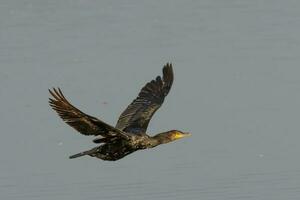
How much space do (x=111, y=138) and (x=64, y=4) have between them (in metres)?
12.7

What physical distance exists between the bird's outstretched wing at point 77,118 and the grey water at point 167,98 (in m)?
2.34

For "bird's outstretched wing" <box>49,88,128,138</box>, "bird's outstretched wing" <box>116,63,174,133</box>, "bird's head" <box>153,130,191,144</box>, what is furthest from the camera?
"bird's outstretched wing" <box>116,63,174,133</box>

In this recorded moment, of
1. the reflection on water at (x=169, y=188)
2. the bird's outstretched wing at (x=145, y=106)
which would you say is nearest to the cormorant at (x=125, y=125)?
the bird's outstretched wing at (x=145, y=106)

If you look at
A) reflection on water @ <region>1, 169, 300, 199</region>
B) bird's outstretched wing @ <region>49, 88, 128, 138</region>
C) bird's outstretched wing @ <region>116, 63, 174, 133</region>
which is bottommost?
reflection on water @ <region>1, 169, 300, 199</region>

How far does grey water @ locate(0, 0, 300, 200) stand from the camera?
1273 cm

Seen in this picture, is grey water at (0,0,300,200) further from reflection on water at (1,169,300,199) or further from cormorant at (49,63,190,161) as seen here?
cormorant at (49,63,190,161)

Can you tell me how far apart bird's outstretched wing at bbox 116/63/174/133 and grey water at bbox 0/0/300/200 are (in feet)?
2.96

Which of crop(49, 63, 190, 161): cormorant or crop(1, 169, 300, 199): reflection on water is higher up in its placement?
crop(49, 63, 190, 161): cormorant

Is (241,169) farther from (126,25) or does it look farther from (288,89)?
(126,25)

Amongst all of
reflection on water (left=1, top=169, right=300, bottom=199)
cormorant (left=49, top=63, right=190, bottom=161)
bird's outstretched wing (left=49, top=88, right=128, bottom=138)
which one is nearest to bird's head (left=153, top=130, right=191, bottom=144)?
cormorant (left=49, top=63, right=190, bottom=161)

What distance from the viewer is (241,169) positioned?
42.7 ft

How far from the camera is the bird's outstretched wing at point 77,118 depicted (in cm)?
964

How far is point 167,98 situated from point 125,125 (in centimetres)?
392

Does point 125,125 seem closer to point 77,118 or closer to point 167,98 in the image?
point 77,118
